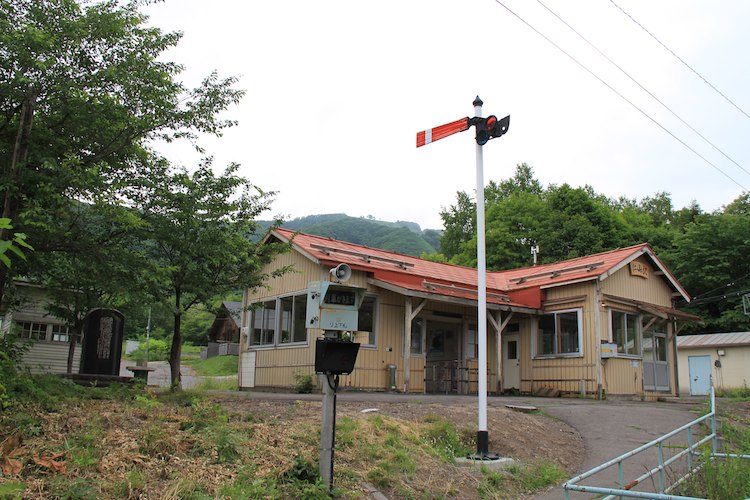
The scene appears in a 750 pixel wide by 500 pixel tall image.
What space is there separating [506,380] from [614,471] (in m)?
11.3

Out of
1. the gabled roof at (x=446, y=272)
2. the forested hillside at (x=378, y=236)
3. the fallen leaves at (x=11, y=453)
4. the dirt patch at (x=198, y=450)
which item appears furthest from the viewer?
the forested hillside at (x=378, y=236)

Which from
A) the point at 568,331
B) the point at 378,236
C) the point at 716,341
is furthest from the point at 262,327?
the point at 378,236

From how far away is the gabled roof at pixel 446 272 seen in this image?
1585 cm

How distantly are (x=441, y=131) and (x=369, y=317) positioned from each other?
25.8ft

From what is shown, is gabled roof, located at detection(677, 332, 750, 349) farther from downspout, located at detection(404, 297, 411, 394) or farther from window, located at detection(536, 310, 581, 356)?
downspout, located at detection(404, 297, 411, 394)

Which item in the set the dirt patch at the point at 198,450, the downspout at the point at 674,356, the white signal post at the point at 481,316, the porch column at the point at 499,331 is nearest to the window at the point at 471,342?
the porch column at the point at 499,331

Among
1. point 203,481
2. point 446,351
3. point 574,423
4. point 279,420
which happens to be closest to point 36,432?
point 203,481

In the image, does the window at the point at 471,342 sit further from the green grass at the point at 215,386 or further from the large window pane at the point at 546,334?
the green grass at the point at 215,386

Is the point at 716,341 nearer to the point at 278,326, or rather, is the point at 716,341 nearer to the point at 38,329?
the point at 278,326

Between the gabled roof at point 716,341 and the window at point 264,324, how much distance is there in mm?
21070

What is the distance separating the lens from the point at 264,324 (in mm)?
18047

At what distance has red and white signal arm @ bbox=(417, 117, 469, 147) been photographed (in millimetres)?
9130

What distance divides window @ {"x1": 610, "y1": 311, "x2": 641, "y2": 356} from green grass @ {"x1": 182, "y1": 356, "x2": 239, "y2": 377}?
2277 centimetres

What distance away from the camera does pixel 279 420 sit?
7844 millimetres
